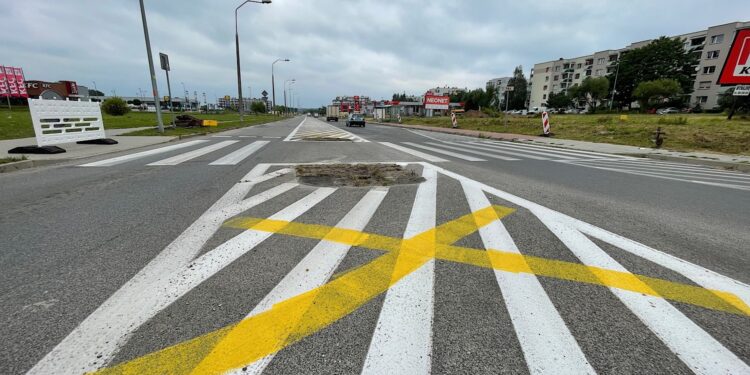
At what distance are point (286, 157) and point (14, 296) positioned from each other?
7599mm

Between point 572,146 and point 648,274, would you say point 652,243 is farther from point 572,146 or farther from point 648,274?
point 572,146

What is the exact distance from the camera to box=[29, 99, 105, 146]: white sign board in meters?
9.07

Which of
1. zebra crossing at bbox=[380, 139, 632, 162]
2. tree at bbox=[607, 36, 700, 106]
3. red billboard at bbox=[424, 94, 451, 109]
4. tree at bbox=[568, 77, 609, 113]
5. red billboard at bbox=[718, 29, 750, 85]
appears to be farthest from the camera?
tree at bbox=[568, 77, 609, 113]

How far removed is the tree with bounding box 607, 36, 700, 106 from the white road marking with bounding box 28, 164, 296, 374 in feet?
292

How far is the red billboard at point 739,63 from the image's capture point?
15.9 meters

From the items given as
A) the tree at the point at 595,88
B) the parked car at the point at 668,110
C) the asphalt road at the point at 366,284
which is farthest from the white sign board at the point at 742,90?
the tree at the point at 595,88

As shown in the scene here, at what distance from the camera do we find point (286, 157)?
9641mm

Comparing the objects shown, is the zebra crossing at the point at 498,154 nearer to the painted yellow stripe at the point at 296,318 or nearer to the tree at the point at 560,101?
the painted yellow stripe at the point at 296,318

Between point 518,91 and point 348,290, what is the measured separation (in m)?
127

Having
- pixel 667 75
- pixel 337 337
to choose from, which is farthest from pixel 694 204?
pixel 667 75

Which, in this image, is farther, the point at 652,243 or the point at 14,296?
the point at 652,243

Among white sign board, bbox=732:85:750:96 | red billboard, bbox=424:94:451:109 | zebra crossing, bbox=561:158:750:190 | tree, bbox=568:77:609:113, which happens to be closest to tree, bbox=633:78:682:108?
tree, bbox=568:77:609:113

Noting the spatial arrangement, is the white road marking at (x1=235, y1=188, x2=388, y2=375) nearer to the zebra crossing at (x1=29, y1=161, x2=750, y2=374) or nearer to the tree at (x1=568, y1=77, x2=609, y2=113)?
the zebra crossing at (x1=29, y1=161, x2=750, y2=374)

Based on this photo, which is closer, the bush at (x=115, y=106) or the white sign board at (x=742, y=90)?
the white sign board at (x=742, y=90)
